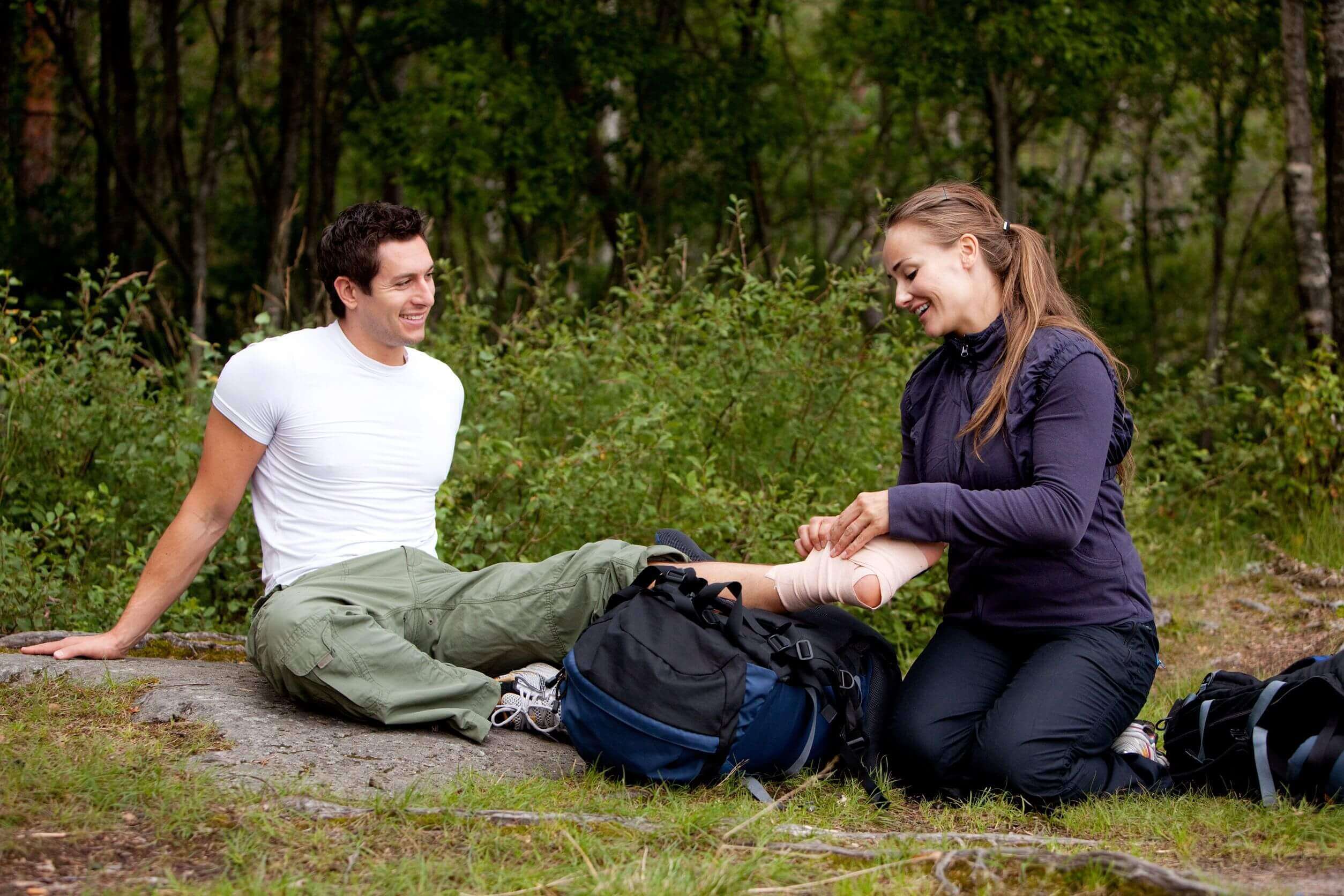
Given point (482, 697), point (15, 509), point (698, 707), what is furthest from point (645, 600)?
point (15, 509)

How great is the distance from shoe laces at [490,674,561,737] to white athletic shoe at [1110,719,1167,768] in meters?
1.58

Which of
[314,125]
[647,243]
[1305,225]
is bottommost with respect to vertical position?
[647,243]

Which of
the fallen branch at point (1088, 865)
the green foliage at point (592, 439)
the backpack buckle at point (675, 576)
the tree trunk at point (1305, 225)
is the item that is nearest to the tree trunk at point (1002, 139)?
the tree trunk at point (1305, 225)

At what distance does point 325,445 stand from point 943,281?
6.05 ft

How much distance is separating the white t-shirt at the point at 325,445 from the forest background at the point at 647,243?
1.27 metres

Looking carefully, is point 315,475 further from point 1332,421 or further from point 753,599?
point 1332,421

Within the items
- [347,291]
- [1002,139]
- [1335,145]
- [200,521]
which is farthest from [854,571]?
[1002,139]

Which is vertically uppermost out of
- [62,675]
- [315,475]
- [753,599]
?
[315,475]

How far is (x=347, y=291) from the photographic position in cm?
366

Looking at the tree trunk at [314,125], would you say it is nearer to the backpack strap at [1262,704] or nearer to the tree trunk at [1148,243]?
the tree trunk at [1148,243]

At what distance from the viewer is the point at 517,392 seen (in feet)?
19.3

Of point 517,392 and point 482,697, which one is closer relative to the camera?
point 482,697

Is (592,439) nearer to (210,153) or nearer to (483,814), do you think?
(483,814)

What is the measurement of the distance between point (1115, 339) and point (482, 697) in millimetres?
10540
